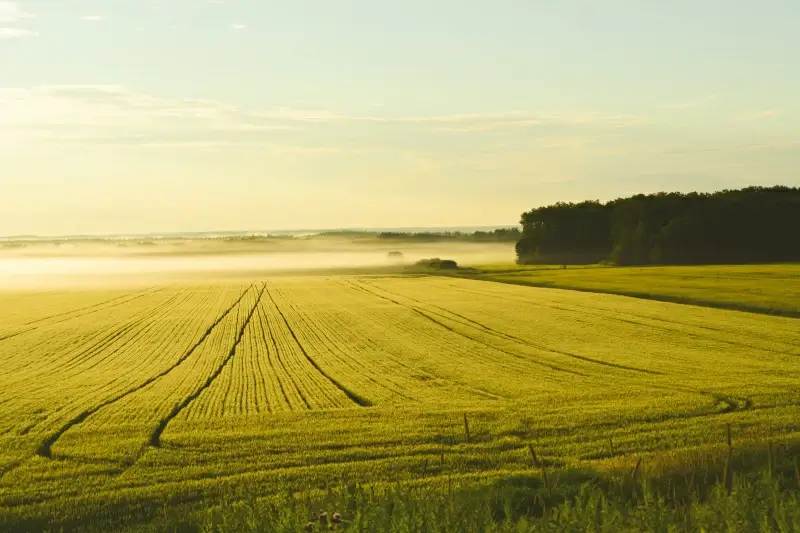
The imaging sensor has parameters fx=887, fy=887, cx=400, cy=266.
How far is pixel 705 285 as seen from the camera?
6066 centimetres

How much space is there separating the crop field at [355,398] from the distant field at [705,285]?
2.68 meters

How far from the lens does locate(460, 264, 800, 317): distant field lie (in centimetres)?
4925

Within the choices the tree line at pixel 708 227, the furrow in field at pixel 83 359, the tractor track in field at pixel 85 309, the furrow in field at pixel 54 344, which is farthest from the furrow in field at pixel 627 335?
the tree line at pixel 708 227

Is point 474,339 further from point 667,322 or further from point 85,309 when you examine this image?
point 85,309

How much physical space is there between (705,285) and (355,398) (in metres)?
42.7

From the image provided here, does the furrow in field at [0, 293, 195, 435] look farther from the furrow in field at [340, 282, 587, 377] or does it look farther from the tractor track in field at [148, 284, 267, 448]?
the furrow in field at [340, 282, 587, 377]

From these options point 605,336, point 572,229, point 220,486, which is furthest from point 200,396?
point 572,229

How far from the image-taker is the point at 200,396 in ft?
81.5

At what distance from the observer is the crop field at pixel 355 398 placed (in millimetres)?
15398

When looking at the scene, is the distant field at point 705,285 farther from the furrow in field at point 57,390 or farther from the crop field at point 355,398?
the furrow in field at point 57,390

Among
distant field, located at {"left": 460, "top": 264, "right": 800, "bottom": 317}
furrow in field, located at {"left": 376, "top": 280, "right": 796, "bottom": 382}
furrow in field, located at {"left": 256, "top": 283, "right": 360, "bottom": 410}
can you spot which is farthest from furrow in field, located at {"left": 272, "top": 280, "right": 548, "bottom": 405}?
distant field, located at {"left": 460, "top": 264, "right": 800, "bottom": 317}

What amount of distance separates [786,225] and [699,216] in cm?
974

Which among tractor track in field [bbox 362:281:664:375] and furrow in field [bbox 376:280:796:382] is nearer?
furrow in field [bbox 376:280:796:382]

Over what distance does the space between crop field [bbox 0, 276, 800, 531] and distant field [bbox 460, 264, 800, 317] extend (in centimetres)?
268
